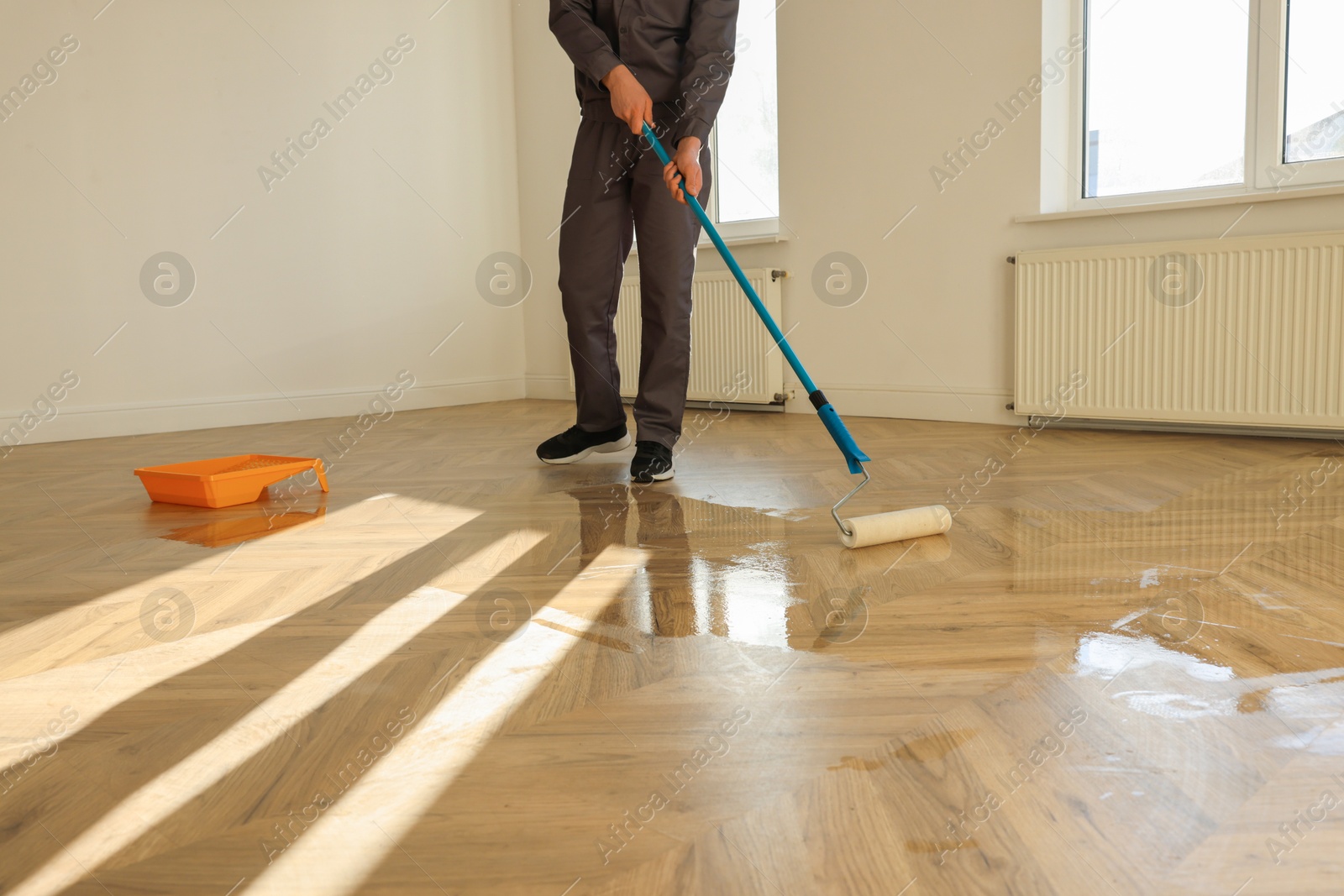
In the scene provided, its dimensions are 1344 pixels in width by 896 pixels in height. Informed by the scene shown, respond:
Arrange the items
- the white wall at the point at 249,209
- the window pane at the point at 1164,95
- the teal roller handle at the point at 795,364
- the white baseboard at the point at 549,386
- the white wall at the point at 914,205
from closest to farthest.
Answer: the teal roller handle at the point at 795,364 → the window pane at the point at 1164,95 → the white wall at the point at 914,205 → the white wall at the point at 249,209 → the white baseboard at the point at 549,386

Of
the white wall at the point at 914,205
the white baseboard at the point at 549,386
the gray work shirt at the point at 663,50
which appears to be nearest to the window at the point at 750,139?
the white wall at the point at 914,205

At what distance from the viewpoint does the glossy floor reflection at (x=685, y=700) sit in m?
0.81

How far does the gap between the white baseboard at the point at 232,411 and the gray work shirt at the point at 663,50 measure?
2.34m

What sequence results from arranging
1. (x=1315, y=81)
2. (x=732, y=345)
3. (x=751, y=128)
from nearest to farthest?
(x=1315, y=81)
(x=732, y=345)
(x=751, y=128)

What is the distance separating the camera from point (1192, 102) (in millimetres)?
3164

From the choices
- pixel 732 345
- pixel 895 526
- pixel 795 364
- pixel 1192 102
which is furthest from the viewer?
pixel 732 345

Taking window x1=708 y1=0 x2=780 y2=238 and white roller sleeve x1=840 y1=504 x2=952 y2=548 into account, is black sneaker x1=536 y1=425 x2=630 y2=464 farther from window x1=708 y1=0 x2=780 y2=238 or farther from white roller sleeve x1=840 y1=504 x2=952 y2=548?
window x1=708 y1=0 x2=780 y2=238

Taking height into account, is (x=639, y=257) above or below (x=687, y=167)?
below

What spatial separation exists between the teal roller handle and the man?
5 cm

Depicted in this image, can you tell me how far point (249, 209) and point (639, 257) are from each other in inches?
92.3

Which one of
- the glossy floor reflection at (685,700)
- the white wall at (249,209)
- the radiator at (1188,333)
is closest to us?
the glossy floor reflection at (685,700)

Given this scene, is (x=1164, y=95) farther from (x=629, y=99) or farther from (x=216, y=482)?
(x=216, y=482)

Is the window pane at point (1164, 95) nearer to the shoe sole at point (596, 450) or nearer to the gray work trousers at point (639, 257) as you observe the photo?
the gray work trousers at point (639, 257)

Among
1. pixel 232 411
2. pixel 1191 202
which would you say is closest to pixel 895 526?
pixel 1191 202
